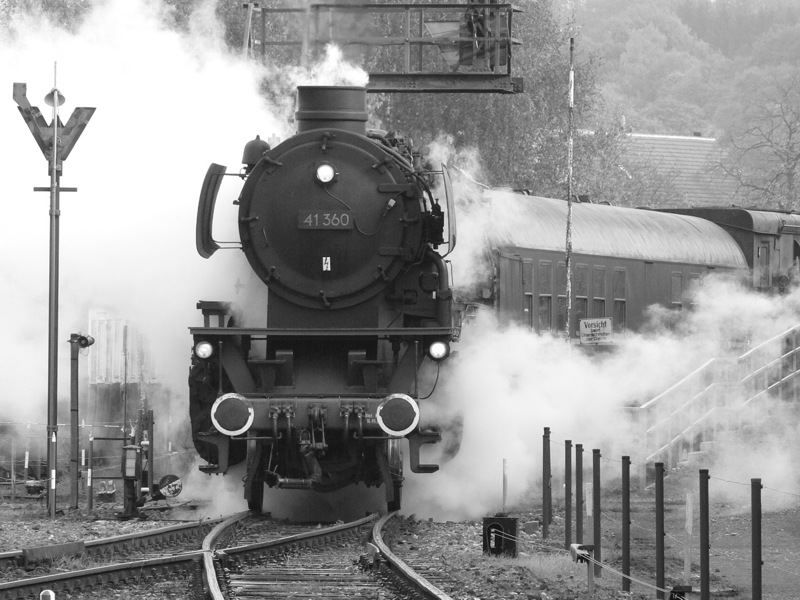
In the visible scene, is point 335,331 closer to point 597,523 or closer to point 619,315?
point 597,523

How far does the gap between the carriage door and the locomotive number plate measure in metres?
13.3

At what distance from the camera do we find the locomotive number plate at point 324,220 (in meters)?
13.1

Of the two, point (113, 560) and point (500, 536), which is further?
point (500, 536)

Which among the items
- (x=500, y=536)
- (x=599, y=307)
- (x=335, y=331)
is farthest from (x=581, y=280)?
(x=500, y=536)

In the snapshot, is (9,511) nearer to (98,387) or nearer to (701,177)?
(98,387)

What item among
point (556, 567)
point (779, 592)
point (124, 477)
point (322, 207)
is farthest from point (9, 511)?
point (779, 592)

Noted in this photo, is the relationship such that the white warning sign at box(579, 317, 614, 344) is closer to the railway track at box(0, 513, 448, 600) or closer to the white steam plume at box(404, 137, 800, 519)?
the white steam plume at box(404, 137, 800, 519)

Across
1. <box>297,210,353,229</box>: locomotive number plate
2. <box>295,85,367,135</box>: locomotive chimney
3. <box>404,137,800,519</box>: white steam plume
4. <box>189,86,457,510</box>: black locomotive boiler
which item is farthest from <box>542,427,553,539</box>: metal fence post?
<box>295,85,367,135</box>: locomotive chimney

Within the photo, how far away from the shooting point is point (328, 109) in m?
13.5

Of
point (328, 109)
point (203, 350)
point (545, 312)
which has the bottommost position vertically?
point (203, 350)

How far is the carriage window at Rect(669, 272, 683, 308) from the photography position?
2311 cm

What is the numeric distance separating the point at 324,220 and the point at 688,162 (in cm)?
7024

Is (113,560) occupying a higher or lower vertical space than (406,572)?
lower

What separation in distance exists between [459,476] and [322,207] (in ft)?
10.8
